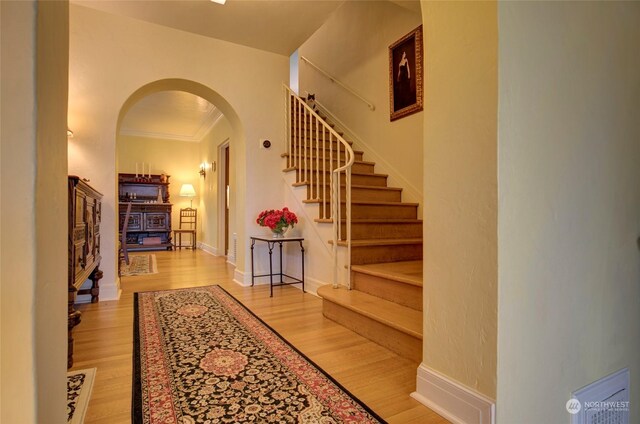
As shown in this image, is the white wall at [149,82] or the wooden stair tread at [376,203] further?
the wooden stair tread at [376,203]

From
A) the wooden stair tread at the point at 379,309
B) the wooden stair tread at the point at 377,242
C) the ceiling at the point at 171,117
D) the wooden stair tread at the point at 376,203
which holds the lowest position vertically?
the wooden stair tread at the point at 379,309

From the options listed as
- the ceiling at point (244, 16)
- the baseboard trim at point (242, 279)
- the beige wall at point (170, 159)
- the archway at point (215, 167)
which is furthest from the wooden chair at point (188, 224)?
the ceiling at point (244, 16)

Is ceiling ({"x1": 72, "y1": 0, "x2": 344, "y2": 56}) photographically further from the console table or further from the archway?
the console table

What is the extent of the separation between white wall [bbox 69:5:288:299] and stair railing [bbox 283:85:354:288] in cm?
18

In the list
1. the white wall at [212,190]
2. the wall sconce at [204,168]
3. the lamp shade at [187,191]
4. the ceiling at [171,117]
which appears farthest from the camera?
the lamp shade at [187,191]

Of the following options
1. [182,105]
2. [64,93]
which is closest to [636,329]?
[64,93]

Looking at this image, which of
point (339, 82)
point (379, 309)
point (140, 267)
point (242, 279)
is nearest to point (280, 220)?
point (242, 279)

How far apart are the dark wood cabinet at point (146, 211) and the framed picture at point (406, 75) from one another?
5826 mm

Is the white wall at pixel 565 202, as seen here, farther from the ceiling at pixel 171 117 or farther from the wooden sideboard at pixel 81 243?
the ceiling at pixel 171 117

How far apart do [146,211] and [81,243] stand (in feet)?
18.6

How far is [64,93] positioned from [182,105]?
19.8 feet

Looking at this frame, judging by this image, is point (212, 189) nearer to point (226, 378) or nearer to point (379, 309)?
point (379, 309)

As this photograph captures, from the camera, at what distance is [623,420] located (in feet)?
4.83

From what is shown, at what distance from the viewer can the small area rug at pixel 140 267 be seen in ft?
14.9
